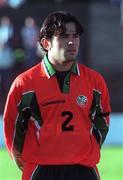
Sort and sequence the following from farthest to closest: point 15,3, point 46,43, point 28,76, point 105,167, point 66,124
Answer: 1. point 15,3
2. point 105,167
3. point 46,43
4. point 28,76
5. point 66,124

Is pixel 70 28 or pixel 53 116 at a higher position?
pixel 70 28

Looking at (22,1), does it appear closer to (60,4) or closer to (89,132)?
(60,4)

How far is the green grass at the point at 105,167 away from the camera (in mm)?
9641

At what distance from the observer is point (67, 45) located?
5086mm

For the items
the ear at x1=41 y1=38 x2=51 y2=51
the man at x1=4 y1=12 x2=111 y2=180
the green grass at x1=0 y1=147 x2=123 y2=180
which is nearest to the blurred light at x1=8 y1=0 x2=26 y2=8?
the green grass at x1=0 y1=147 x2=123 y2=180

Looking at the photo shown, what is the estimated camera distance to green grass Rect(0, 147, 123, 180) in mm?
9641

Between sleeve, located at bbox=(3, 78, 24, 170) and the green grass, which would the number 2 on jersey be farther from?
the green grass

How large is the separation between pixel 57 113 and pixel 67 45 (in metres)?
0.43

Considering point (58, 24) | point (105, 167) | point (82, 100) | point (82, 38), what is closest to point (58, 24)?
point (58, 24)

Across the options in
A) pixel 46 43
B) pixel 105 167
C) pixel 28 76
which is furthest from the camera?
pixel 105 167

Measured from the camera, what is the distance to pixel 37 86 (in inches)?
202

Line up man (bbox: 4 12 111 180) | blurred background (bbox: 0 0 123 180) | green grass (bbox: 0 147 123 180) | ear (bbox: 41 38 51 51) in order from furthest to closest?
blurred background (bbox: 0 0 123 180), green grass (bbox: 0 147 123 180), ear (bbox: 41 38 51 51), man (bbox: 4 12 111 180)

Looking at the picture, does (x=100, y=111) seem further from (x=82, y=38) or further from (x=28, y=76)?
(x=82, y=38)

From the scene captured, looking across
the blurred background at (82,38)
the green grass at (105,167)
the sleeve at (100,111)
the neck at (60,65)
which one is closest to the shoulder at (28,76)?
the neck at (60,65)
